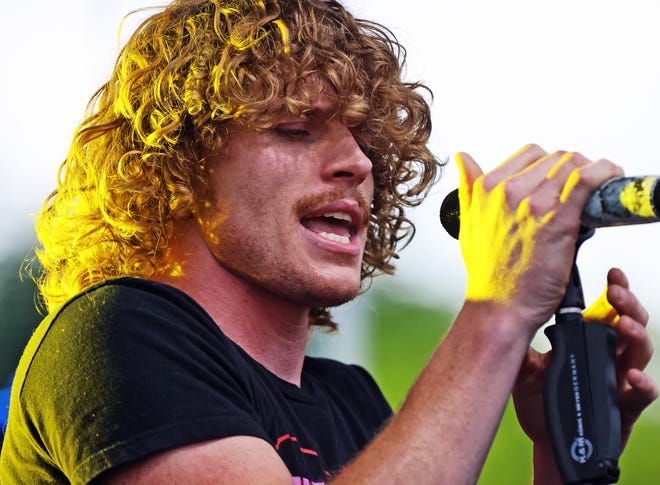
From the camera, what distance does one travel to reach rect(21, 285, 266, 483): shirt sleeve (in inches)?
60.5

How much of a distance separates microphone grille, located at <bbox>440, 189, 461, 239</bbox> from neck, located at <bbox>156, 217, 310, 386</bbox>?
1.56 ft

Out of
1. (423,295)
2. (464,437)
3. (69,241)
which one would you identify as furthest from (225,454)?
(423,295)

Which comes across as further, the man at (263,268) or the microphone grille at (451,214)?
the microphone grille at (451,214)

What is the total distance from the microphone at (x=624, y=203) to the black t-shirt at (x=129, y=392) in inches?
24.8

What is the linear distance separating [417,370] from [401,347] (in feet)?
0.62

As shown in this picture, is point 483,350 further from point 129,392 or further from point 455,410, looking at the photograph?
point 129,392

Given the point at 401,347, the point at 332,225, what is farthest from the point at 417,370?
the point at 332,225

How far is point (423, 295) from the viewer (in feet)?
17.4

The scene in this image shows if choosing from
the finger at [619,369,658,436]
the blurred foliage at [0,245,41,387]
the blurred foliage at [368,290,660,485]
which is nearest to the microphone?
the finger at [619,369,658,436]

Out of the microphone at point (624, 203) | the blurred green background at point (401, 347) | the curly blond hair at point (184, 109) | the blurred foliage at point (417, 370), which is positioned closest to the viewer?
the microphone at point (624, 203)

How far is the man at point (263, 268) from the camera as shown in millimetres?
1513

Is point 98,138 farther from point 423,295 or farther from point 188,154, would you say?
point 423,295

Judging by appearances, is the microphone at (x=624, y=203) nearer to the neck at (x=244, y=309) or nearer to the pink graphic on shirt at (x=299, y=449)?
the pink graphic on shirt at (x=299, y=449)

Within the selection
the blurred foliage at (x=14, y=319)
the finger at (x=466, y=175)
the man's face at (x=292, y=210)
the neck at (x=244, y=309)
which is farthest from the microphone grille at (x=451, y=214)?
the blurred foliage at (x=14, y=319)
